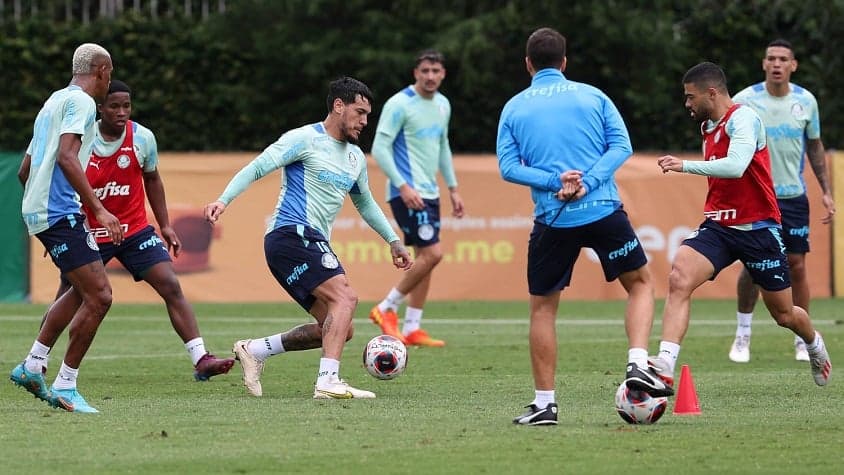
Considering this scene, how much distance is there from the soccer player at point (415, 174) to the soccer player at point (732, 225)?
464cm

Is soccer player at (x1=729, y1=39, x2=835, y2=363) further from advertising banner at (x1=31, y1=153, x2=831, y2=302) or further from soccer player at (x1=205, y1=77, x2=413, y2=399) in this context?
advertising banner at (x1=31, y1=153, x2=831, y2=302)

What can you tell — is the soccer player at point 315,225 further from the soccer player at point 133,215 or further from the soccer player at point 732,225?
the soccer player at point 732,225

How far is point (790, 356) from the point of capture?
1340 centimetres

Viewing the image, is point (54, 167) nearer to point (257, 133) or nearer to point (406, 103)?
point (406, 103)


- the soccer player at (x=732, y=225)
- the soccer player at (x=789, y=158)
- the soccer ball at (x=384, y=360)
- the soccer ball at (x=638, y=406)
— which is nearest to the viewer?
the soccer ball at (x=638, y=406)

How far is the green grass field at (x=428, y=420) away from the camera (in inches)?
288

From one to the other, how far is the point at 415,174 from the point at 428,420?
643 centimetres

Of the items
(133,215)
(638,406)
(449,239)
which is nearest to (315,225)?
(133,215)

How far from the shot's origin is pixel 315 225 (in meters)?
10.4

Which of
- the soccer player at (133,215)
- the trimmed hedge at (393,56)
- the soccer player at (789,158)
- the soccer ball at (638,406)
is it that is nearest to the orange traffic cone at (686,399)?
the soccer ball at (638,406)

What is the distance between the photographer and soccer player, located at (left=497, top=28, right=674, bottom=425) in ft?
28.1

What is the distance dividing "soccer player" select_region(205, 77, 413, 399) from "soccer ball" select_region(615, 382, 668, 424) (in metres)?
2.09

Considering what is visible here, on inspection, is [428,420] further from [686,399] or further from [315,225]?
[315,225]

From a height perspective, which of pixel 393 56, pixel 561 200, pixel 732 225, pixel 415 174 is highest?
pixel 561 200
